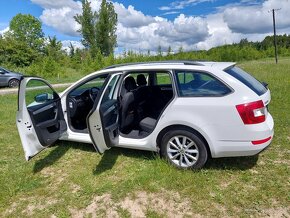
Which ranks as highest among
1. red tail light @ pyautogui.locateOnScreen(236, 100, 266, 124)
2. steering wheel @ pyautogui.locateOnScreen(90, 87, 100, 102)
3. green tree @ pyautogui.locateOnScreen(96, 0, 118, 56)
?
green tree @ pyautogui.locateOnScreen(96, 0, 118, 56)

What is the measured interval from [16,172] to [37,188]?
0.64 metres

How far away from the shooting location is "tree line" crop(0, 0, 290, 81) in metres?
26.9

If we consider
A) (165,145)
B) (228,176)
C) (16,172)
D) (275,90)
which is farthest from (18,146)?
(275,90)

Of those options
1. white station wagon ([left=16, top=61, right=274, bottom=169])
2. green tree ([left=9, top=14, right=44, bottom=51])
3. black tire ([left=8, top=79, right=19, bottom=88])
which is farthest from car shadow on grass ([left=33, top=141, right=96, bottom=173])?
green tree ([left=9, top=14, right=44, bottom=51])

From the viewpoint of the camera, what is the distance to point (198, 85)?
3629 millimetres

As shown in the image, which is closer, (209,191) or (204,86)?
(209,191)

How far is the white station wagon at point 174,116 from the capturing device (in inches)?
131

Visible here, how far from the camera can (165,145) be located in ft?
12.4

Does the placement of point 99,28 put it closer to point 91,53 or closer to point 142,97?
point 91,53

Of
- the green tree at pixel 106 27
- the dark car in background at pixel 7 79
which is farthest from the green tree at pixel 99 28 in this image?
the dark car in background at pixel 7 79

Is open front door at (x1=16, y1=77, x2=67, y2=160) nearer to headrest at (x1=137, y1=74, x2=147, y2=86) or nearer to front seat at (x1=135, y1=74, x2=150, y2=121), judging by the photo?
front seat at (x1=135, y1=74, x2=150, y2=121)

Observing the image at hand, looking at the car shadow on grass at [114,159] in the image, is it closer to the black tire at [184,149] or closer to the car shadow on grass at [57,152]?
the car shadow on grass at [57,152]

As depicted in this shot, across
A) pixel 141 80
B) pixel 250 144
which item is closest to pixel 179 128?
pixel 250 144

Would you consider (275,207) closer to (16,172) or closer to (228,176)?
(228,176)
